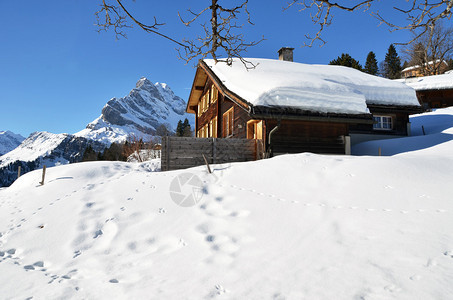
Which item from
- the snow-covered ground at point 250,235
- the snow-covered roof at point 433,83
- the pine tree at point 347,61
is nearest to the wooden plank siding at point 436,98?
the snow-covered roof at point 433,83

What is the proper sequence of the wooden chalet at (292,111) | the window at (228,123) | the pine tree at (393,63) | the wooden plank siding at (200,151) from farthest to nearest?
the pine tree at (393,63), the window at (228,123), the wooden chalet at (292,111), the wooden plank siding at (200,151)

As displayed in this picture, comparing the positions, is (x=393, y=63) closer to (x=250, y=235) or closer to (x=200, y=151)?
(x=200, y=151)

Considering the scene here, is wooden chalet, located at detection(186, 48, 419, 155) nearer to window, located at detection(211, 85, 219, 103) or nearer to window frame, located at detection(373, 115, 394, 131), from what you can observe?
window frame, located at detection(373, 115, 394, 131)

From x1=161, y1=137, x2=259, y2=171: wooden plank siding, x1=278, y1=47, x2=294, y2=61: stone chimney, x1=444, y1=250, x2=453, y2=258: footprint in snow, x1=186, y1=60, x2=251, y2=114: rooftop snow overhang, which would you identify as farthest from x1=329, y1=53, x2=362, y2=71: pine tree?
x1=444, y1=250, x2=453, y2=258: footprint in snow

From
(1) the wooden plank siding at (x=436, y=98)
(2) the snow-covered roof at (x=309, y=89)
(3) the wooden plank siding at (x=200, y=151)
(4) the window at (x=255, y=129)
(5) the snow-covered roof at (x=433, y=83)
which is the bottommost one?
(3) the wooden plank siding at (x=200, y=151)

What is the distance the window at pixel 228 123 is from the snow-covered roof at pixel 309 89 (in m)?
1.96

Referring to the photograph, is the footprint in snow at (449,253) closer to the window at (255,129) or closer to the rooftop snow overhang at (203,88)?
the rooftop snow overhang at (203,88)

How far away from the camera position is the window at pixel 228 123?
15.1 m

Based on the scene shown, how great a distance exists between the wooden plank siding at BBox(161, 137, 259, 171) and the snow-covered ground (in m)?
2.73

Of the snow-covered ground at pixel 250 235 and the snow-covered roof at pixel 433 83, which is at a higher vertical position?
the snow-covered roof at pixel 433 83

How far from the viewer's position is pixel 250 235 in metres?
4.80

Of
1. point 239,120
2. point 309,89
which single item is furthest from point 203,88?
point 309,89

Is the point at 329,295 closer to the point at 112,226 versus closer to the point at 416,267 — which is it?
the point at 416,267

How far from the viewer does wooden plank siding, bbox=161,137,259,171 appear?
11.2 meters
